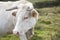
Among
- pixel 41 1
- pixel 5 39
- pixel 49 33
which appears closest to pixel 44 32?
pixel 49 33

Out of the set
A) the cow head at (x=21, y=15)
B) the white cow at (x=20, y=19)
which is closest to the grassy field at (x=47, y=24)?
the white cow at (x=20, y=19)

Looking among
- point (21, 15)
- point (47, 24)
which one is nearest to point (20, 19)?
point (21, 15)

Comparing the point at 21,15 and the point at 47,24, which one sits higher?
the point at 21,15

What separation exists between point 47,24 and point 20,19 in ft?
12.6

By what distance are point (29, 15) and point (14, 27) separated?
53 centimetres

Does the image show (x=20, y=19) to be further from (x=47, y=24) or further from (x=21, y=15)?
(x=47, y=24)

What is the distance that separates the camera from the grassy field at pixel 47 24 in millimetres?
8062

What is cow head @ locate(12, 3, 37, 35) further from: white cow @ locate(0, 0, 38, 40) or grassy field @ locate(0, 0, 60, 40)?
grassy field @ locate(0, 0, 60, 40)

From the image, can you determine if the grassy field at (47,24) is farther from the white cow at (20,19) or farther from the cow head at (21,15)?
the cow head at (21,15)

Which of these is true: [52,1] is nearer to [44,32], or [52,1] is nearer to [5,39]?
[44,32]

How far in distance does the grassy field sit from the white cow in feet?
3.90

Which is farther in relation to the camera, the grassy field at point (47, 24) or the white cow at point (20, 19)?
the grassy field at point (47, 24)

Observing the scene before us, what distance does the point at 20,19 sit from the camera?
5.98 m

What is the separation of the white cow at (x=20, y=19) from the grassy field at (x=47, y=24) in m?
1.19
